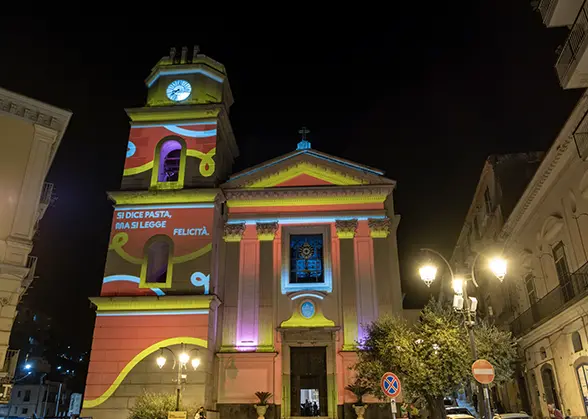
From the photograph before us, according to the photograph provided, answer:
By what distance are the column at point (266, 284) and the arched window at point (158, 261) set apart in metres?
4.42

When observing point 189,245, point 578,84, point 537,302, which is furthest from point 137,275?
point 578,84

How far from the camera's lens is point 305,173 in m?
Answer: 25.4

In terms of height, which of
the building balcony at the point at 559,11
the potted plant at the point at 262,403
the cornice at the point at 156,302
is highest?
the building balcony at the point at 559,11

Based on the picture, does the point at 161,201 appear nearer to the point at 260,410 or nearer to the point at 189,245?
the point at 189,245

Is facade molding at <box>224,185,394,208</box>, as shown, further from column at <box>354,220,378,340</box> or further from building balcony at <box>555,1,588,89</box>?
building balcony at <box>555,1,588,89</box>

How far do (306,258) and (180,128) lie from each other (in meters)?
9.24

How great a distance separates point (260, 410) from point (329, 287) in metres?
6.13

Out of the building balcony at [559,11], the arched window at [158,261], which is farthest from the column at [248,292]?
the building balcony at [559,11]

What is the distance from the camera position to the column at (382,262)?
2281 cm

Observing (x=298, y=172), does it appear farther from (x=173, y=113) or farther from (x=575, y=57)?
(x=575, y=57)

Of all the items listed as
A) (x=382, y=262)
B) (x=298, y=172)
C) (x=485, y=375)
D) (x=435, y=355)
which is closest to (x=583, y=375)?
(x=435, y=355)

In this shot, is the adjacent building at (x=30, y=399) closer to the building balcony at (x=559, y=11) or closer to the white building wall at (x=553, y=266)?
the white building wall at (x=553, y=266)

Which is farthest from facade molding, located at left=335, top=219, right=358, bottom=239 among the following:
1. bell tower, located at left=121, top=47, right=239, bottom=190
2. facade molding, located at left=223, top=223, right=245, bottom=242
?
bell tower, located at left=121, top=47, right=239, bottom=190

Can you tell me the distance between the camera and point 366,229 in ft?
79.6
